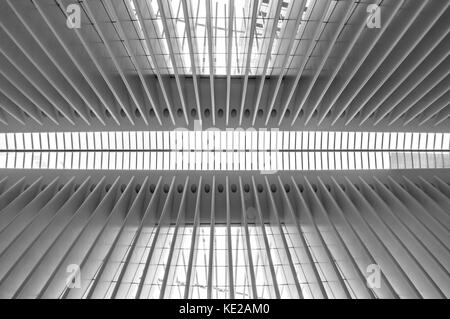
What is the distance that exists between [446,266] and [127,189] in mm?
11193

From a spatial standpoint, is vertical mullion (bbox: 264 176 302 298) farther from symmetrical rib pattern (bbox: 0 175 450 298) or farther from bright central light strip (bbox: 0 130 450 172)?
bright central light strip (bbox: 0 130 450 172)

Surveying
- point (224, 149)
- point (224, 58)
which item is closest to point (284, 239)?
point (224, 149)

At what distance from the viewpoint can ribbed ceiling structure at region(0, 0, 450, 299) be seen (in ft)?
31.2

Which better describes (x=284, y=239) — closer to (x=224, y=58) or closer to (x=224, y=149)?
(x=224, y=149)

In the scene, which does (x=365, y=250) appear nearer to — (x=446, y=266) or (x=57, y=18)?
(x=446, y=266)

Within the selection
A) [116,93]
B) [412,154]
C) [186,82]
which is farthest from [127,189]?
[412,154]

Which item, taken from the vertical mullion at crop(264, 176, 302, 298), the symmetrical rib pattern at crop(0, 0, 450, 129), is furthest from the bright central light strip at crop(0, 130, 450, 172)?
the vertical mullion at crop(264, 176, 302, 298)

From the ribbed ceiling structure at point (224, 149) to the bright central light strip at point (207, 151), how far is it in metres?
0.07

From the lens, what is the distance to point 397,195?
14.8 metres

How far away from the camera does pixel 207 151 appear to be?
A: 17016 millimetres

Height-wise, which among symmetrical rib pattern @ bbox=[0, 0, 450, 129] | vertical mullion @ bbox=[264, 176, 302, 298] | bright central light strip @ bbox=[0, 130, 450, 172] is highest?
bright central light strip @ bbox=[0, 130, 450, 172]

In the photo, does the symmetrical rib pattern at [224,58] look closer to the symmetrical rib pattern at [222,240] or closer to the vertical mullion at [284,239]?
the symmetrical rib pattern at [222,240]

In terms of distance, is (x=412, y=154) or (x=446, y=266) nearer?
(x=446, y=266)

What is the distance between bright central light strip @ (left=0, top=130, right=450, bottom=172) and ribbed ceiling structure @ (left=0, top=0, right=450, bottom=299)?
7 centimetres
